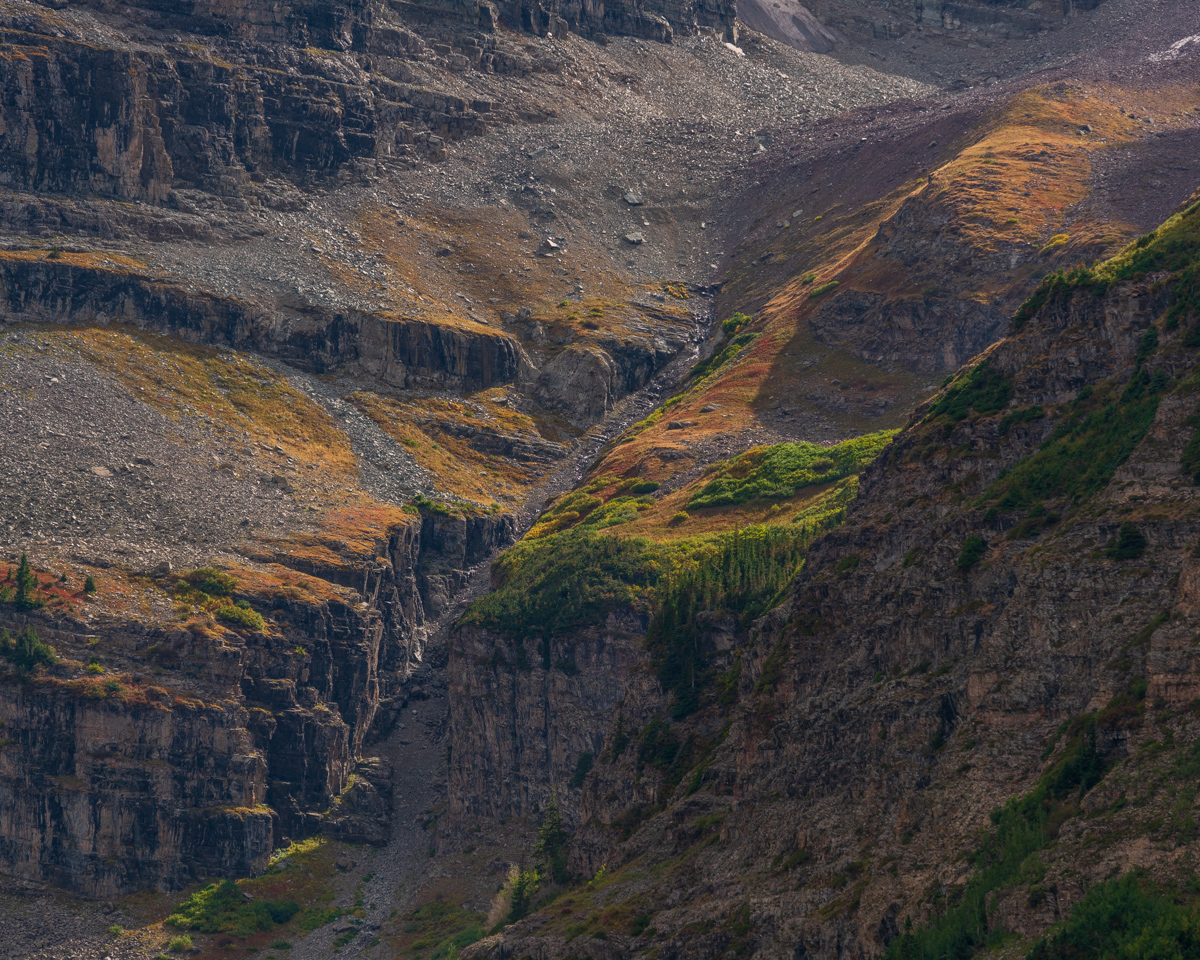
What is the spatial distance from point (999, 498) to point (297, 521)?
11667cm

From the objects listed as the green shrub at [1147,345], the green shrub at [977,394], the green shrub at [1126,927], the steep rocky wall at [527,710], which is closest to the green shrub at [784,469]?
the steep rocky wall at [527,710]

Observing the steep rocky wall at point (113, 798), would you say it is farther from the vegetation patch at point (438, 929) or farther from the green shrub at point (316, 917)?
the vegetation patch at point (438, 929)

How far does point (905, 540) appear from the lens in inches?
3123

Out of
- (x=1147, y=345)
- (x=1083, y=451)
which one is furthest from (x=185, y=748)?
(x=1147, y=345)

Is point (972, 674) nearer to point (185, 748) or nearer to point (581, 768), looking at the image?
point (581, 768)

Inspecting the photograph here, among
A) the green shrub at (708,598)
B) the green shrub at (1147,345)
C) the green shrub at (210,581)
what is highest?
the green shrub at (1147,345)

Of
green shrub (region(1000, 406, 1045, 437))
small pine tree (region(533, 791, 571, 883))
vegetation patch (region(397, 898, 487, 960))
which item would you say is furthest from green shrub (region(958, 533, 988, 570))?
vegetation patch (region(397, 898, 487, 960))

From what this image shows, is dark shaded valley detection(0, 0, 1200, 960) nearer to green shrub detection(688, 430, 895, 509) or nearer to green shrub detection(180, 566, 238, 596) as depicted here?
green shrub detection(180, 566, 238, 596)

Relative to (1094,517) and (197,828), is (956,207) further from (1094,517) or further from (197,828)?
(1094,517)

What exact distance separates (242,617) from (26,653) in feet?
70.3

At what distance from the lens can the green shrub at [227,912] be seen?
139750mm

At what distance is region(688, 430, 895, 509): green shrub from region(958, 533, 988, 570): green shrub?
8009 cm

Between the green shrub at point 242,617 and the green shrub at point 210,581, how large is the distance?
221 cm

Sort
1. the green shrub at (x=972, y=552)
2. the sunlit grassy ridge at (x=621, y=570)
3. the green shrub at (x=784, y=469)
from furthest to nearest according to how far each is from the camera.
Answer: the green shrub at (x=784, y=469), the sunlit grassy ridge at (x=621, y=570), the green shrub at (x=972, y=552)
